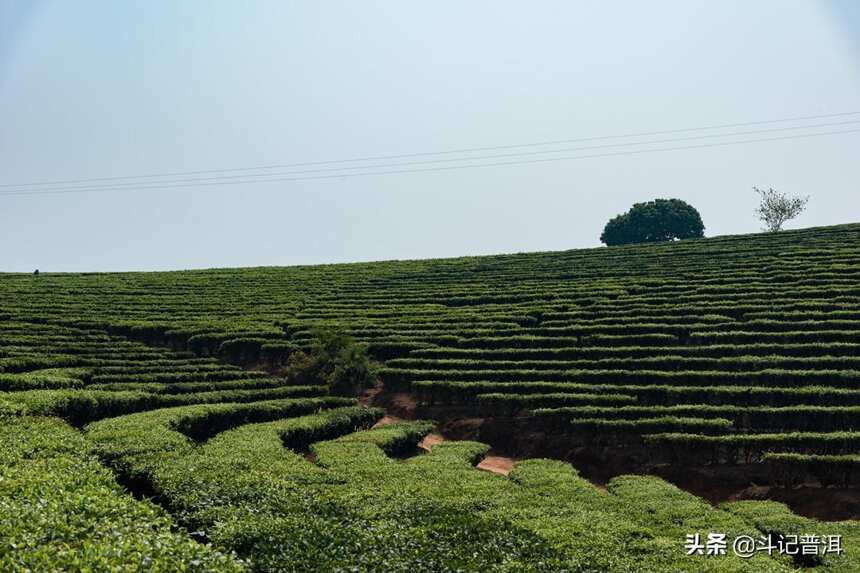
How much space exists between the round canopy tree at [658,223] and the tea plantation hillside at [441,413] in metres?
25.9

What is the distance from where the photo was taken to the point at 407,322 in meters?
41.0

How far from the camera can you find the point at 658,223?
81.4 metres

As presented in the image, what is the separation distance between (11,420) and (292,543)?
1139cm

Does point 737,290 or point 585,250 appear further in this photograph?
point 585,250

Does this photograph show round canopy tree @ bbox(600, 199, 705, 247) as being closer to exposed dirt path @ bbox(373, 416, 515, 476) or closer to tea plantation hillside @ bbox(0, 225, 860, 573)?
tea plantation hillside @ bbox(0, 225, 860, 573)

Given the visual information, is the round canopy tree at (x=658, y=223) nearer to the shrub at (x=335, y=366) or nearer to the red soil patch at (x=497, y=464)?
the shrub at (x=335, y=366)

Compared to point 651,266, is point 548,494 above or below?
below

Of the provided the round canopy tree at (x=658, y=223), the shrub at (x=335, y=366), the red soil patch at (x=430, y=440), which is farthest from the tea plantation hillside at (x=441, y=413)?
the round canopy tree at (x=658, y=223)

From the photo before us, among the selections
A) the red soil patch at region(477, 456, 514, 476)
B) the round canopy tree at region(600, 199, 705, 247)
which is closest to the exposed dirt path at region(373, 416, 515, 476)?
the red soil patch at region(477, 456, 514, 476)

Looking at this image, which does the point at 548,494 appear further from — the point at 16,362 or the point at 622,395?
the point at 16,362

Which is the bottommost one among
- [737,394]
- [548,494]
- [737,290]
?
[548,494]

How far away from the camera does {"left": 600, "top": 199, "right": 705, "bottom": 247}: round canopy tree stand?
81.4 meters

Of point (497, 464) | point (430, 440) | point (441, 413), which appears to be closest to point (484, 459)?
point (497, 464)

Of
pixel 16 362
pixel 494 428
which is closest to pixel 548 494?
pixel 494 428
